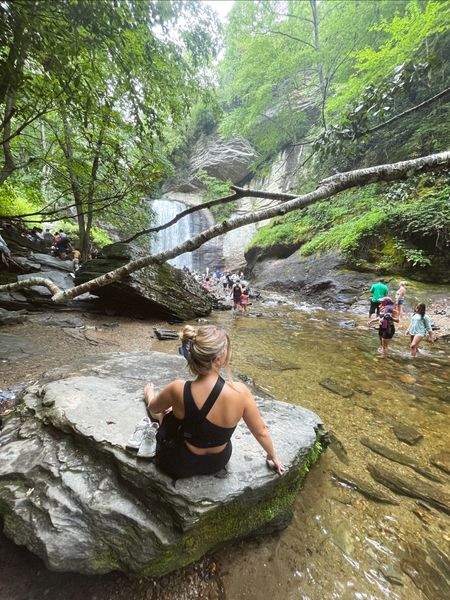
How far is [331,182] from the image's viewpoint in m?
2.46

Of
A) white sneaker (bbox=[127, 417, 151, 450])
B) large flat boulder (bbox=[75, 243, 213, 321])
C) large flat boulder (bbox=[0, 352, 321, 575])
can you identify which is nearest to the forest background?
large flat boulder (bbox=[75, 243, 213, 321])

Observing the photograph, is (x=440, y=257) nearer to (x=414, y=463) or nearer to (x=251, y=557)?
(x=414, y=463)

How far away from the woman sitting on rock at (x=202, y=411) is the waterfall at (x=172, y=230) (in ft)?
92.2

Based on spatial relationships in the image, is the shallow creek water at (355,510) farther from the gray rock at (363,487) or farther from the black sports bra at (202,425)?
the black sports bra at (202,425)

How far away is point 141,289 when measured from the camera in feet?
28.3

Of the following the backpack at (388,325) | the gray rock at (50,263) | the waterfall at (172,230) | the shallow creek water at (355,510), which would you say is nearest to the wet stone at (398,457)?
the shallow creek water at (355,510)

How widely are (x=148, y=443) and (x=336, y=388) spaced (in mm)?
3843

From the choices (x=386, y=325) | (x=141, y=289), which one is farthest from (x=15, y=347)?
(x=386, y=325)

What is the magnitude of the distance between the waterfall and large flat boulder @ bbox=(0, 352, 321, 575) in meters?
27.5

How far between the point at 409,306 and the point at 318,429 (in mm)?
9619

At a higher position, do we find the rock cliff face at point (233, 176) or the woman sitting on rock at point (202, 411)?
the rock cliff face at point (233, 176)

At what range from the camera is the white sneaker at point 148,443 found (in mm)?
1984

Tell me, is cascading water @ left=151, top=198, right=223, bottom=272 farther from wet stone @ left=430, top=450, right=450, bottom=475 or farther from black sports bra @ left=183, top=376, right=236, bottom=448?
black sports bra @ left=183, top=376, right=236, bottom=448

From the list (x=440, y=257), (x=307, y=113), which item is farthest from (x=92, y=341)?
(x=307, y=113)
